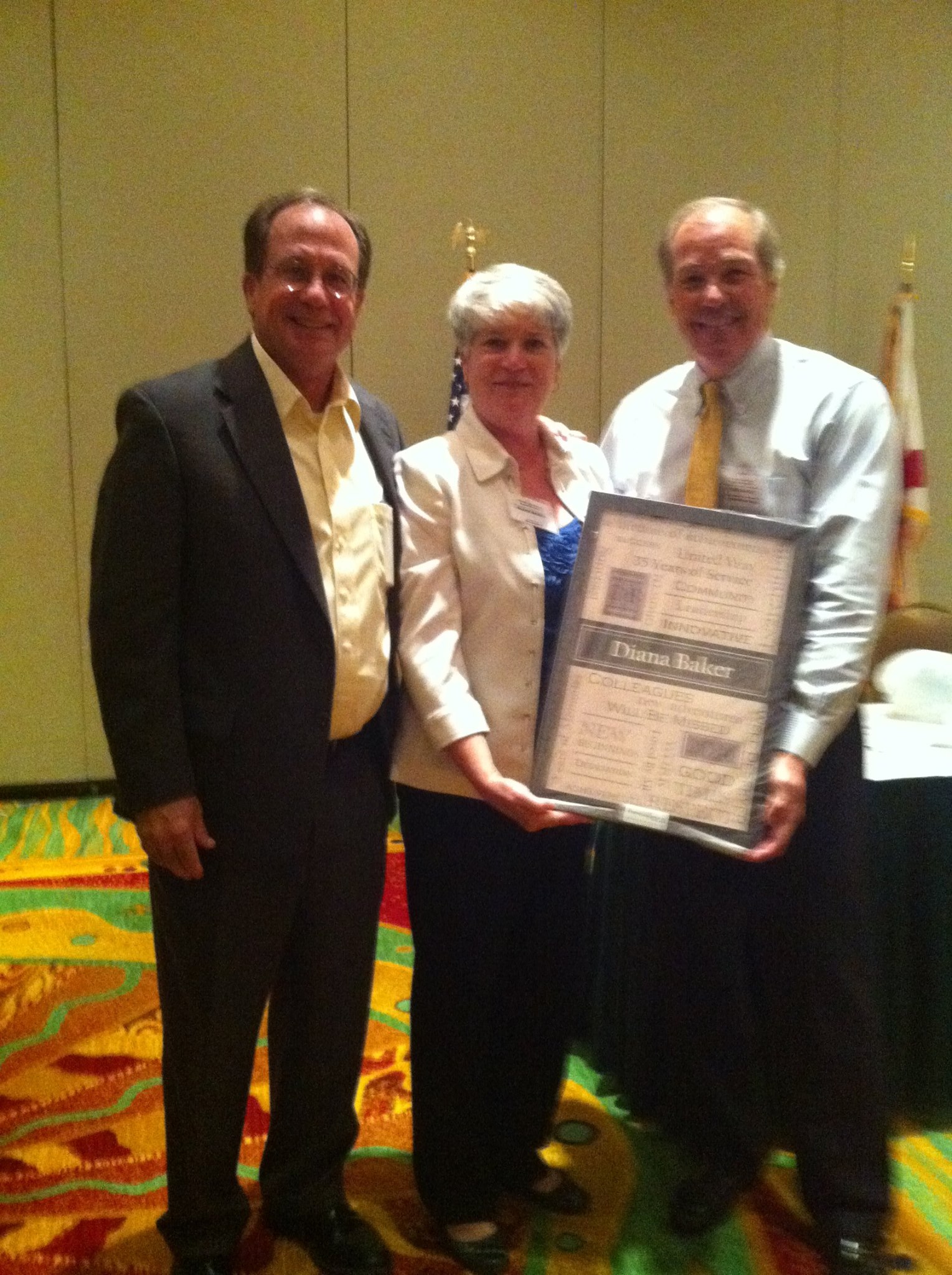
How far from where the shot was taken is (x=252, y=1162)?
191cm

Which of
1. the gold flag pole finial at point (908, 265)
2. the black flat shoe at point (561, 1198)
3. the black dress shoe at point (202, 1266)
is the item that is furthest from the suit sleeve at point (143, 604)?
the gold flag pole finial at point (908, 265)

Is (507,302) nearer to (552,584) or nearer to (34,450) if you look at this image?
(552,584)

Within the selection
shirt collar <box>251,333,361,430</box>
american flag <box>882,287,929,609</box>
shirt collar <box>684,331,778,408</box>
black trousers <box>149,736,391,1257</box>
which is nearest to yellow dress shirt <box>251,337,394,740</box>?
shirt collar <box>251,333,361,430</box>

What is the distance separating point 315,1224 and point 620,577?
1170 mm

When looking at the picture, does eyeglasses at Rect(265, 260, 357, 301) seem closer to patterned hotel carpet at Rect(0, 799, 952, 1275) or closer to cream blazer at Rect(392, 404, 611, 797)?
cream blazer at Rect(392, 404, 611, 797)

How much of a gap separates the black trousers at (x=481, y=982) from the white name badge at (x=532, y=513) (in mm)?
447

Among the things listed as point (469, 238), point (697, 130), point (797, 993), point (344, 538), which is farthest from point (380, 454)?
point (697, 130)

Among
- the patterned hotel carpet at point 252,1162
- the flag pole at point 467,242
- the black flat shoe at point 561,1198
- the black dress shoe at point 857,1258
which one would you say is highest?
the flag pole at point 467,242

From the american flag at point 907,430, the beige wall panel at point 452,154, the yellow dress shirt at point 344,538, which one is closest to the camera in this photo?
the yellow dress shirt at point 344,538

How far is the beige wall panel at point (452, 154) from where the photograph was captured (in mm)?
4270

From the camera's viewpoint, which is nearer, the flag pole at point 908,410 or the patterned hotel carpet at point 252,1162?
the patterned hotel carpet at point 252,1162

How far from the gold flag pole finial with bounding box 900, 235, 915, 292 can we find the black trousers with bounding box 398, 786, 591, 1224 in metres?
3.86

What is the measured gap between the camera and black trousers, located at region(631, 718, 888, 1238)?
5.21 feet

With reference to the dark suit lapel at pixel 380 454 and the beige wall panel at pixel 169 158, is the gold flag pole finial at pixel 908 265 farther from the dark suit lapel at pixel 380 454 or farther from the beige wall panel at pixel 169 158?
the dark suit lapel at pixel 380 454
